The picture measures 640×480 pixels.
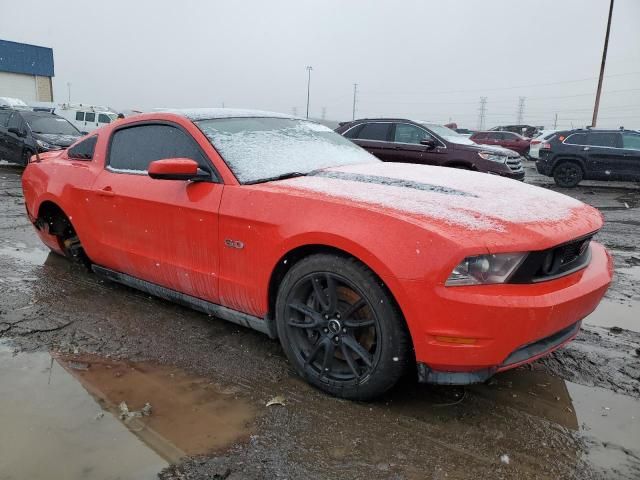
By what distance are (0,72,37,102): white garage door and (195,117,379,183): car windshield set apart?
46.9 meters

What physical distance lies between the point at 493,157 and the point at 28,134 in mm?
10913

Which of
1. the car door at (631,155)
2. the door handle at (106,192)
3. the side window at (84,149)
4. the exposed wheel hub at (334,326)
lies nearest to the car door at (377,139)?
the car door at (631,155)

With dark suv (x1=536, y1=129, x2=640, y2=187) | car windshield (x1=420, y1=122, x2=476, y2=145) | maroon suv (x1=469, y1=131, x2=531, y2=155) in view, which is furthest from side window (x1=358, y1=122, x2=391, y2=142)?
maroon suv (x1=469, y1=131, x2=531, y2=155)

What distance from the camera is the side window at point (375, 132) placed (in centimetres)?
1123

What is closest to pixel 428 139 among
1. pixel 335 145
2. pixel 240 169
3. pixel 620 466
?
pixel 335 145

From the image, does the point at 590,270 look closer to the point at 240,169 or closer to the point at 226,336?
Result: the point at 240,169

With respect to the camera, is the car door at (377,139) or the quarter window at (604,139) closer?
the car door at (377,139)

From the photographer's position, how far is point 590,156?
42.0ft

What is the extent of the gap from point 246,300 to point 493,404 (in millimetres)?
1459

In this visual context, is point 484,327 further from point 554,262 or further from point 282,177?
point 282,177

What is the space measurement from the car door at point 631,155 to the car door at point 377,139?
6.00 m

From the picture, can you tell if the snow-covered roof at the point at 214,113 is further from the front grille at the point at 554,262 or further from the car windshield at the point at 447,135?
the car windshield at the point at 447,135

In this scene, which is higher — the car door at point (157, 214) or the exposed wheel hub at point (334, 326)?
the car door at point (157, 214)

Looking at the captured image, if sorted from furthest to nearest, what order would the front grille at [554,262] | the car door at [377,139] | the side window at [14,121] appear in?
the side window at [14,121] < the car door at [377,139] < the front grille at [554,262]
